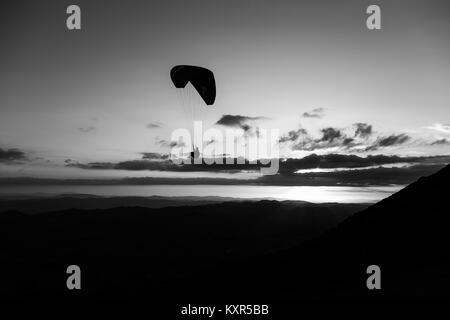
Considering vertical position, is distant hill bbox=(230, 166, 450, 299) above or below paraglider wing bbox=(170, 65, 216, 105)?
below

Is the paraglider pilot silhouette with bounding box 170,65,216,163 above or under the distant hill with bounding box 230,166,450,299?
above

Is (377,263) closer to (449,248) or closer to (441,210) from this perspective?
(449,248)

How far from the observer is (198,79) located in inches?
1229

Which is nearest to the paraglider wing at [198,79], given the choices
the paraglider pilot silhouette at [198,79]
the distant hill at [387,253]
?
the paraglider pilot silhouette at [198,79]

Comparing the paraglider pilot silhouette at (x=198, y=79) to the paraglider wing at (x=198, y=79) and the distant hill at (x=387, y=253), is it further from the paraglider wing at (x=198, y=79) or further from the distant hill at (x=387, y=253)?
the distant hill at (x=387, y=253)

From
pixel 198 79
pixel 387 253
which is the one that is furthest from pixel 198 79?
pixel 387 253

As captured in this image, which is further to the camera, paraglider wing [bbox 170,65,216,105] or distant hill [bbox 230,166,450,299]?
paraglider wing [bbox 170,65,216,105]

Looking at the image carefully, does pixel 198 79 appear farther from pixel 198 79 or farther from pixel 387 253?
pixel 387 253

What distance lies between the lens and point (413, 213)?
2074 inches

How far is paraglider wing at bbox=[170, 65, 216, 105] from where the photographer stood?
30.5 meters

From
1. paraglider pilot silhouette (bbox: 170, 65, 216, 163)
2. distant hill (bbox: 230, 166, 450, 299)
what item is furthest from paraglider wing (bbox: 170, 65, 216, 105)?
distant hill (bbox: 230, 166, 450, 299)

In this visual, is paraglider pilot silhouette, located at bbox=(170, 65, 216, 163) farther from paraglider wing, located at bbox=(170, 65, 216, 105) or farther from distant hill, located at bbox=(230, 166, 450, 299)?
distant hill, located at bbox=(230, 166, 450, 299)
